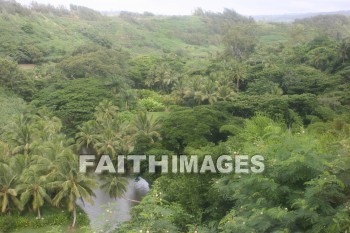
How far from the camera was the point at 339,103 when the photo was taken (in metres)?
31.7

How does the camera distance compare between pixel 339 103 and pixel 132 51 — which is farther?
pixel 132 51

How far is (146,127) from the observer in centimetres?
2916

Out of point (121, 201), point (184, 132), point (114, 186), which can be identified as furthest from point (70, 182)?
point (184, 132)

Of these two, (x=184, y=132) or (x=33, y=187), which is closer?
(x=33, y=187)

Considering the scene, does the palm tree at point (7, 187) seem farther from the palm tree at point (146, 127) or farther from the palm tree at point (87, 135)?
the palm tree at point (146, 127)

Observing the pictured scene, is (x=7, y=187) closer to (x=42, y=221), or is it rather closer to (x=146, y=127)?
(x=42, y=221)

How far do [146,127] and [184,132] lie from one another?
3761 mm

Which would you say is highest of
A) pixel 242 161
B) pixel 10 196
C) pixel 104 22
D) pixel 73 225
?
pixel 104 22

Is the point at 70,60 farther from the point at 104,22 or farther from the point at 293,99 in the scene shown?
the point at 104,22

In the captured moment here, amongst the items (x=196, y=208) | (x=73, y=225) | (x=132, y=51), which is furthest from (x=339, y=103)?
(x=132, y=51)

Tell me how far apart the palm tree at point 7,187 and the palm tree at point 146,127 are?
8.99m

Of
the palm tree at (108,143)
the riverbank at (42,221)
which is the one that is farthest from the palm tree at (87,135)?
the riverbank at (42,221)

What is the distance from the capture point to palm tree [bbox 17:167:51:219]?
69.2 feet

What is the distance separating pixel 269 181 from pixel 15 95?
36.3 meters
